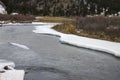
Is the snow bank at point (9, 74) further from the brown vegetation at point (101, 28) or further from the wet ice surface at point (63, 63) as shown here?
the brown vegetation at point (101, 28)

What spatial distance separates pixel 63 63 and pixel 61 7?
270 feet

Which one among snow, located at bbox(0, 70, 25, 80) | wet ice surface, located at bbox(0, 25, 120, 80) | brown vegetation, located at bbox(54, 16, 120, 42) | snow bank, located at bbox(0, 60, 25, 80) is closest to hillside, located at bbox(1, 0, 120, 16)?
brown vegetation, located at bbox(54, 16, 120, 42)

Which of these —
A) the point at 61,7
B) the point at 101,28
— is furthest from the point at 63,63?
the point at 61,7

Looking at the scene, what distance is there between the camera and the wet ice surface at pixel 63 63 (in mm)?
17016

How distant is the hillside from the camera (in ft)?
290

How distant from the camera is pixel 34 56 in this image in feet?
76.1

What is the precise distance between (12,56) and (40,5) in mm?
87440

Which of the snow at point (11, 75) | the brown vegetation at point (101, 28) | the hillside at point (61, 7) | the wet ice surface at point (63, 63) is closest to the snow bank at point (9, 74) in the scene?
the snow at point (11, 75)

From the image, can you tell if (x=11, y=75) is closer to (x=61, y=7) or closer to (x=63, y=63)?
(x=63, y=63)

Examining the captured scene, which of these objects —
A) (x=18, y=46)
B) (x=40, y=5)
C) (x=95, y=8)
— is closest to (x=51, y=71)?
(x=18, y=46)

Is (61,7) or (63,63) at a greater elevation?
(63,63)

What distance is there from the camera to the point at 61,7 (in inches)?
4018

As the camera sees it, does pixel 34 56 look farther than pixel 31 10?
No

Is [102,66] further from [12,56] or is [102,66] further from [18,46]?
[18,46]
